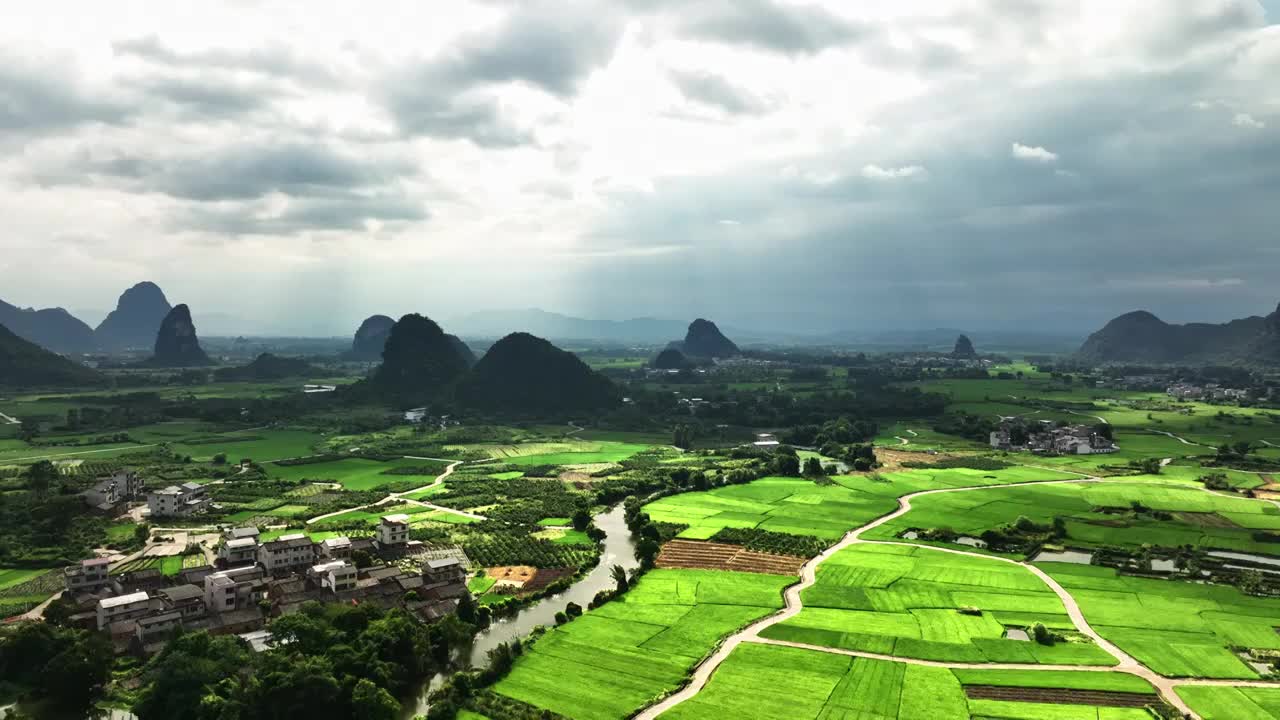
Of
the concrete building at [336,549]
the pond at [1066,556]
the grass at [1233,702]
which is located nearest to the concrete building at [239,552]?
the concrete building at [336,549]

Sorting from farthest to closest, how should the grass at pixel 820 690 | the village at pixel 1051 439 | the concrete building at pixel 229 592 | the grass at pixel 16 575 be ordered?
the village at pixel 1051 439, the grass at pixel 16 575, the concrete building at pixel 229 592, the grass at pixel 820 690

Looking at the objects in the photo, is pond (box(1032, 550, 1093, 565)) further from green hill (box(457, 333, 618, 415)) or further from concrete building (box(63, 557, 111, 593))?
green hill (box(457, 333, 618, 415))

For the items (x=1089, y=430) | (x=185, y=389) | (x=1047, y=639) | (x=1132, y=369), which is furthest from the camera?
(x=1132, y=369)

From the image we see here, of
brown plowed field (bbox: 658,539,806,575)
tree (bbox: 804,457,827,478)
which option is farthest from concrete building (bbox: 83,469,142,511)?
tree (bbox: 804,457,827,478)

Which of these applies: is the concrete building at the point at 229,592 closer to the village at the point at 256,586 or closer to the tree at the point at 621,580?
the village at the point at 256,586

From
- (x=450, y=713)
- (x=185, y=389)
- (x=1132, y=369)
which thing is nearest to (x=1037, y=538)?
(x=450, y=713)

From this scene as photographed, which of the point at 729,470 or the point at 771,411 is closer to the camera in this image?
the point at 729,470

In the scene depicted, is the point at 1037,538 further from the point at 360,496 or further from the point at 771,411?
the point at 771,411
